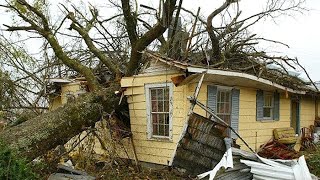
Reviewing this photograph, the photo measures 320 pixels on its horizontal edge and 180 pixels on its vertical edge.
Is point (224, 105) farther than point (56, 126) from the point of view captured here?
Yes

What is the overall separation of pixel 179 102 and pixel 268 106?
4.68 meters

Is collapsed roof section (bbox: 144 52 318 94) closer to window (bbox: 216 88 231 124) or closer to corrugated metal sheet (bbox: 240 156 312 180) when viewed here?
window (bbox: 216 88 231 124)

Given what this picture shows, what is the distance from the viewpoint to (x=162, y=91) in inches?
419

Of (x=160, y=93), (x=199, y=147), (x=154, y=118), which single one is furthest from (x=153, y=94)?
(x=199, y=147)

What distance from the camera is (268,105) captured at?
13.4m

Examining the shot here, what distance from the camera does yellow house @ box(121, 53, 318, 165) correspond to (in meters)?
10.0

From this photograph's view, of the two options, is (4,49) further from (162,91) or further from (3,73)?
(162,91)

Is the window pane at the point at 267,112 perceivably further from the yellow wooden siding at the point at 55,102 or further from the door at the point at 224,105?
the yellow wooden siding at the point at 55,102

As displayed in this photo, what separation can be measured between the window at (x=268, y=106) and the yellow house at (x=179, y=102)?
0.04 ft

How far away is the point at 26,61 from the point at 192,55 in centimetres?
987

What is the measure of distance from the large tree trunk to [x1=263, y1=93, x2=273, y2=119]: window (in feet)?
18.2

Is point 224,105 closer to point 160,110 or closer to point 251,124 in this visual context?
point 251,124

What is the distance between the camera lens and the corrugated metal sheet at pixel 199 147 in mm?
8828

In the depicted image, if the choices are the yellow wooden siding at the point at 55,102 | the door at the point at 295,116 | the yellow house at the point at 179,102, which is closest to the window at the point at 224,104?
the yellow house at the point at 179,102
